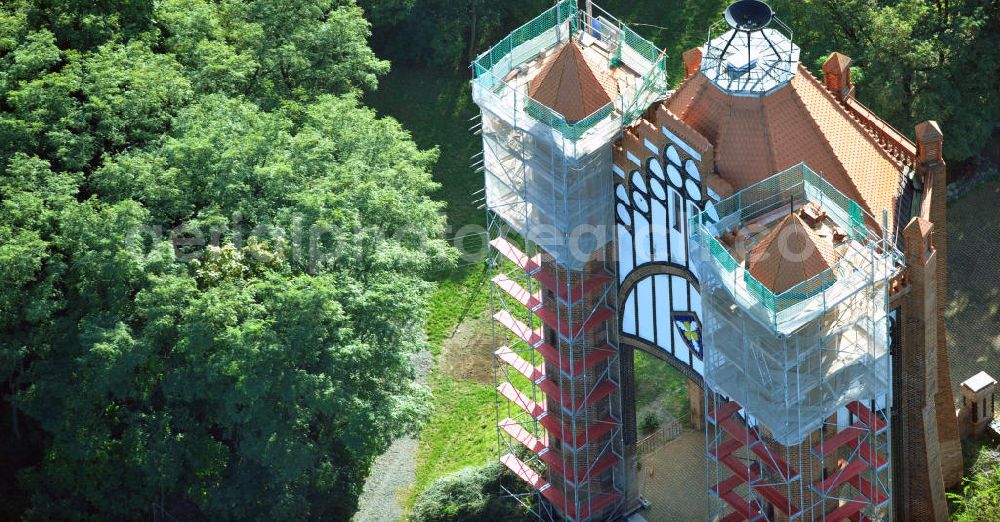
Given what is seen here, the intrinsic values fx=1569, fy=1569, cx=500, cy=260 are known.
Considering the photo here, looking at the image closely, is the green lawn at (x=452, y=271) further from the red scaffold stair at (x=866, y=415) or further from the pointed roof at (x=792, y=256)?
the pointed roof at (x=792, y=256)

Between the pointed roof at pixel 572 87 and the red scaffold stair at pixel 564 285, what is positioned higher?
the pointed roof at pixel 572 87

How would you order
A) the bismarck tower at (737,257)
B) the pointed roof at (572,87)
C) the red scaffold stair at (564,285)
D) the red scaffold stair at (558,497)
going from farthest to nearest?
the red scaffold stair at (558,497) < the red scaffold stair at (564,285) < the pointed roof at (572,87) < the bismarck tower at (737,257)

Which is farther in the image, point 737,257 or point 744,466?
point 744,466

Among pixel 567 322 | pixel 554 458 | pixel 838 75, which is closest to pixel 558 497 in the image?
pixel 554 458

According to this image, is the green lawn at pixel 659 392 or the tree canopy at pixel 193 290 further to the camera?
the green lawn at pixel 659 392

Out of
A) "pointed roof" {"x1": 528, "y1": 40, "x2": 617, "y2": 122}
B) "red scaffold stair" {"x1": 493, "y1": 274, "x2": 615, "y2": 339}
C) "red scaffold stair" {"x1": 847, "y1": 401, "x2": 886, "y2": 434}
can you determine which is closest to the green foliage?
"red scaffold stair" {"x1": 847, "y1": 401, "x2": 886, "y2": 434}

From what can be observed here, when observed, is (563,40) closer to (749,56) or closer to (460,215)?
(749,56)

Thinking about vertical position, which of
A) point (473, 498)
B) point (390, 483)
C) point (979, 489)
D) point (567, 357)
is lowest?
point (473, 498)

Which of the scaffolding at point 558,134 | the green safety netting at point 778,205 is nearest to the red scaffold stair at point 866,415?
the green safety netting at point 778,205
